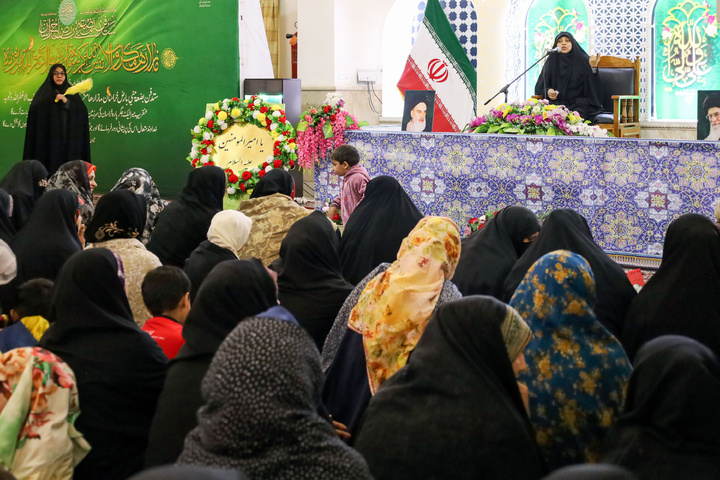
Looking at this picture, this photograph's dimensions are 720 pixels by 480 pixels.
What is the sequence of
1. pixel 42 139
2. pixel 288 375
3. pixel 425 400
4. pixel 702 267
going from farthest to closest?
pixel 42 139 < pixel 702 267 < pixel 425 400 < pixel 288 375

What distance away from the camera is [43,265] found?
3.59 meters

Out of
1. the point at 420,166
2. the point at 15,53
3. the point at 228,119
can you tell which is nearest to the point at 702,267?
the point at 420,166

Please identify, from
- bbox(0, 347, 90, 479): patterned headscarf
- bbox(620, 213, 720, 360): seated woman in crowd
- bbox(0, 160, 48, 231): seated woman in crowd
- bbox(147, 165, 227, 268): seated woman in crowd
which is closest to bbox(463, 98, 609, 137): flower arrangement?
A: bbox(147, 165, 227, 268): seated woman in crowd

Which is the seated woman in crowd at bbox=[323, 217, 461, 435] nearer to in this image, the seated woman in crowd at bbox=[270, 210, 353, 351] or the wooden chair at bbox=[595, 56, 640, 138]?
the seated woman in crowd at bbox=[270, 210, 353, 351]

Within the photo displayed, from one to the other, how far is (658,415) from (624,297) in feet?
4.67

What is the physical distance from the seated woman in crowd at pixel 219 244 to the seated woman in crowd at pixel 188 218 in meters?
0.66

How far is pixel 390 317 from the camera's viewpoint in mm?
2531

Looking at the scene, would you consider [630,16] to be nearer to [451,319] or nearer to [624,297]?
[624,297]

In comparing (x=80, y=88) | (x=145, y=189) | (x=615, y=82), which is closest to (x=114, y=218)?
(x=145, y=189)

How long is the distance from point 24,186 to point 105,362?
3.29 metres

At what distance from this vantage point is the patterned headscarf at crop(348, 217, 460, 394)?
2529mm

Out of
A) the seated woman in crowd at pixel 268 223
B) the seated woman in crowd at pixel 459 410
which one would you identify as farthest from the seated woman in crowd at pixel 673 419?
the seated woman in crowd at pixel 268 223

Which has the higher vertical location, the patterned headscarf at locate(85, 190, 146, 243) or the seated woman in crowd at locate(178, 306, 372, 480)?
the patterned headscarf at locate(85, 190, 146, 243)

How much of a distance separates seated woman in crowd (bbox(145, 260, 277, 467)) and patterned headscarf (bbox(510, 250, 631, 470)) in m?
0.73
